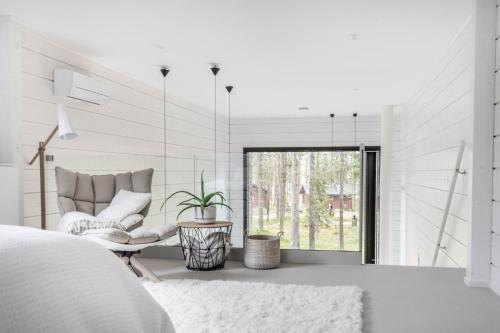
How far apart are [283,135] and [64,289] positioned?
3381 mm

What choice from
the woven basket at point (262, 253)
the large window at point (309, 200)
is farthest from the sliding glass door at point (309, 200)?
the woven basket at point (262, 253)

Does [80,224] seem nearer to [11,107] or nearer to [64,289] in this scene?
[11,107]

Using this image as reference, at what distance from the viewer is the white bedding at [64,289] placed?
3.40 feet

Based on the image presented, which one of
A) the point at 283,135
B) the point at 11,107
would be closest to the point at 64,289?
the point at 11,107

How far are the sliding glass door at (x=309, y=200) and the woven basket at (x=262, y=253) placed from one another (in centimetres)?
23

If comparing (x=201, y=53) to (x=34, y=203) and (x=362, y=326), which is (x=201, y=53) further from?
(x=362, y=326)

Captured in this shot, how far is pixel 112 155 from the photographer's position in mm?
4164

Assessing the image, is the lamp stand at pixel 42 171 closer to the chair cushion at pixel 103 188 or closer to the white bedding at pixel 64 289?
the chair cushion at pixel 103 188

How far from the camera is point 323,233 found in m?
3.88

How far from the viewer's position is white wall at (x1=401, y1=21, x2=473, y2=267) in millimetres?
3459

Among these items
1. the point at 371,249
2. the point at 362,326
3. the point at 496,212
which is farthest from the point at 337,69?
the point at 362,326

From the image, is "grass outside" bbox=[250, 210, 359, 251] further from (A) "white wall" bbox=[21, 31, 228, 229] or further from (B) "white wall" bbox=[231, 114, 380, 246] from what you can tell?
(A) "white wall" bbox=[21, 31, 228, 229]

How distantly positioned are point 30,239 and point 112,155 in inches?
120

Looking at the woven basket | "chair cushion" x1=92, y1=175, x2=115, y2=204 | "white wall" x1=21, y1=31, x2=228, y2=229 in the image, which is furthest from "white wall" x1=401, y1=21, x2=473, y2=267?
"chair cushion" x1=92, y1=175, x2=115, y2=204
